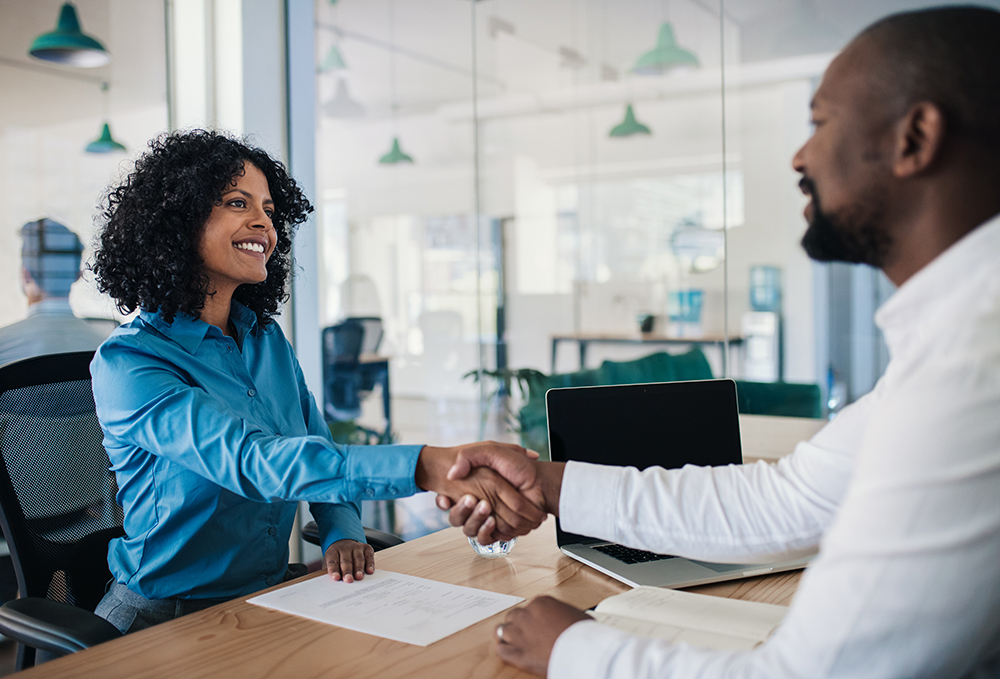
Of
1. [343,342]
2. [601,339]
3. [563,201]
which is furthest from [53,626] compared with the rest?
[563,201]

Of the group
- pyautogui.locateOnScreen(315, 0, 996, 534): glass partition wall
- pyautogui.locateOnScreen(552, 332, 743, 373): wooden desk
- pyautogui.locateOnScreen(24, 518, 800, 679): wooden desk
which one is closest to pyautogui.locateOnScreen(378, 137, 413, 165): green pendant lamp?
pyautogui.locateOnScreen(315, 0, 996, 534): glass partition wall

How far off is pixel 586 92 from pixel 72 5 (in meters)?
3.12

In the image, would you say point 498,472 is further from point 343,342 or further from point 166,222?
point 343,342

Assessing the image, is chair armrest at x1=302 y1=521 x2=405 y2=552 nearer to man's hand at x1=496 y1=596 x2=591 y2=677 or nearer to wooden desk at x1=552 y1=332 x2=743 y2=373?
man's hand at x1=496 y1=596 x2=591 y2=677

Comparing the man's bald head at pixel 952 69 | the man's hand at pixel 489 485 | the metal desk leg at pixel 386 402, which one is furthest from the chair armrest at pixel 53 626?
the metal desk leg at pixel 386 402

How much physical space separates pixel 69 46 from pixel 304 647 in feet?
7.81

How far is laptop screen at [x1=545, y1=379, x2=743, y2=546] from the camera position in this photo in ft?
4.68

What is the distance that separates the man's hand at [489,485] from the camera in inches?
51.0

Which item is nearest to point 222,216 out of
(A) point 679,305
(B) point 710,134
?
(A) point 679,305

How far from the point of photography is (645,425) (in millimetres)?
1470

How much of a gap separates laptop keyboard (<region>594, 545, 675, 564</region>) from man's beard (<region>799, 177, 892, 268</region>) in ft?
2.07

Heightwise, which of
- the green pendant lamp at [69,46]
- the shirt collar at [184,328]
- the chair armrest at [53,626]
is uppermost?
the green pendant lamp at [69,46]

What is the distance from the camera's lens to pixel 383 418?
413 cm

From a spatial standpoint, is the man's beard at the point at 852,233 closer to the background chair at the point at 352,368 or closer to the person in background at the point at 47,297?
the person in background at the point at 47,297
